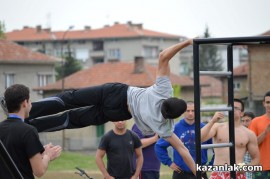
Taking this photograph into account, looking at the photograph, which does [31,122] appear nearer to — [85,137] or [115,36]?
[85,137]

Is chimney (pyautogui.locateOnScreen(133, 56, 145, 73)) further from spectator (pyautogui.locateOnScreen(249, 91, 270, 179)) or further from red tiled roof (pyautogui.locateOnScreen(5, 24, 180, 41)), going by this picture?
spectator (pyautogui.locateOnScreen(249, 91, 270, 179))

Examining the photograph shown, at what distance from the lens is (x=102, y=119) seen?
907cm

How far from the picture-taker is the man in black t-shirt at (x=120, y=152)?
12.5 m

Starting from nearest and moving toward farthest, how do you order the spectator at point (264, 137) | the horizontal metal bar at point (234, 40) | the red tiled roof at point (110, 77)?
the horizontal metal bar at point (234, 40), the spectator at point (264, 137), the red tiled roof at point (110, 77)

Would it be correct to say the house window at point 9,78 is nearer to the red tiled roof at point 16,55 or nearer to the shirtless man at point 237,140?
the red tiled roof at point 16,55

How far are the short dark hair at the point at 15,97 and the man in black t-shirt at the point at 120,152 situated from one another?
558cm

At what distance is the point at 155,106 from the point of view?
8477mm

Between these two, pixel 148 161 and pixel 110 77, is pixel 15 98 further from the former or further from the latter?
pixel 110 77

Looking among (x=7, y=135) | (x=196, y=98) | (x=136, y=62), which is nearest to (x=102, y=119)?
(x=196, y=98)

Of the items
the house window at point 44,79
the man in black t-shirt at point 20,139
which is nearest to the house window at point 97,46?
the house window at point 44,79

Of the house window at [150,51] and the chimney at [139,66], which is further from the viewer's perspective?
the house window at [150,51]

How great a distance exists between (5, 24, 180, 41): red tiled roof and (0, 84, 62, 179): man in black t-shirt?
366 feet

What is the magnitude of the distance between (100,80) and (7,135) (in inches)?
2370

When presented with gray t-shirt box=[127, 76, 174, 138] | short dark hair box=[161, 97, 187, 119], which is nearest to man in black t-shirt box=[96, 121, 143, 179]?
gray t-shirt box=[127, 76, 174, 138]
